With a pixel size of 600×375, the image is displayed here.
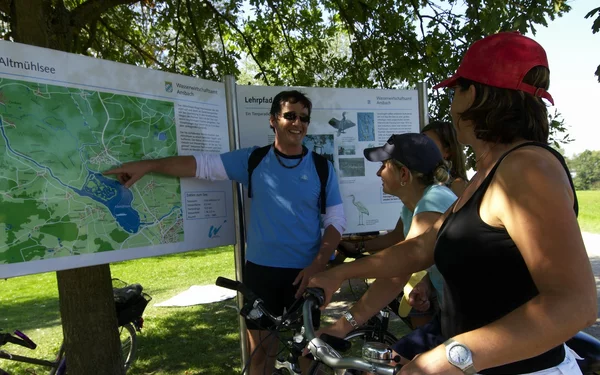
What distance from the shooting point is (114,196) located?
282 centimetres

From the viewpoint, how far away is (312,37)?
8.02 metres

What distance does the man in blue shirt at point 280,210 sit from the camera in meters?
3.17

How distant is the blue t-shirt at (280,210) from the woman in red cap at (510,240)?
1649mm

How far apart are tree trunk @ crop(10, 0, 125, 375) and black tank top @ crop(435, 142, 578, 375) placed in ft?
10.3

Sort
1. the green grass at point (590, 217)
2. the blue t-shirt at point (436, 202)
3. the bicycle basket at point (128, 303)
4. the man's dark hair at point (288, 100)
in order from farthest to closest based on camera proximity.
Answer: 1. the green grass at point (590, 217)
2. the bicycle basket at point (128, 303)
3. the man's dark hair at point (288, 100)
4. the blue t-shirt at point (436, 202)

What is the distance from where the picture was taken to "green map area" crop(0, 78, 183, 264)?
95.0 inches

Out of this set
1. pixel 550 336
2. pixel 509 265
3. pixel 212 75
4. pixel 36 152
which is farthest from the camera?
pixel 212 75

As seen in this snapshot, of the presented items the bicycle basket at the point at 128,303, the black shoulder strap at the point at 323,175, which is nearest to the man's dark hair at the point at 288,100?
the black shoulder strap at the point at 323,175

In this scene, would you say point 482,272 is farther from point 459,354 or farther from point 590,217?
point 590,217

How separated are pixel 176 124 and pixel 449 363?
246 cm

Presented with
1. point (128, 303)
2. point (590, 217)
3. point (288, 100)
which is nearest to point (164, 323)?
point (128, 303)

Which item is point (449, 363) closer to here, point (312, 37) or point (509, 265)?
point (509, 265)

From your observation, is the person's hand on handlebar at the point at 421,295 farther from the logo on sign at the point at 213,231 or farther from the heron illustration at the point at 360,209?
the logo on sign at the point at 213,231

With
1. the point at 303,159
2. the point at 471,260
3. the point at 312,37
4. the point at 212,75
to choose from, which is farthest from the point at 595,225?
the point at 471,260
